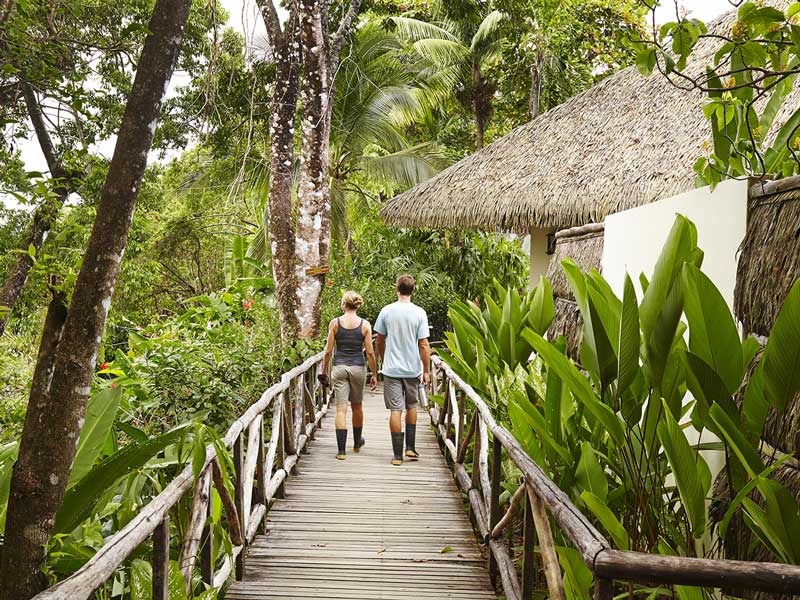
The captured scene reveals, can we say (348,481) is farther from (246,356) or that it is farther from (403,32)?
(403,32)

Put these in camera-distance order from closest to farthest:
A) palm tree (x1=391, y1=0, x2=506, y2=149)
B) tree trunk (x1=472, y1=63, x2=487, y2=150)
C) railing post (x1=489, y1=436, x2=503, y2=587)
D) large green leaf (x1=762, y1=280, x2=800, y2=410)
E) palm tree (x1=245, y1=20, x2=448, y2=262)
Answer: large green leaf (x1=762, y1=280, x2=800, y2=410)
railing post (x1=489, y1=436, x2=503, y2=587)
palm tree (x1=245, y1=20, x2=448, y2=262)
palm tree (x1=391, y1=0, x2=506, y2=149)
tree trunk (x1=472, y1=63, x2=487, y2=150)

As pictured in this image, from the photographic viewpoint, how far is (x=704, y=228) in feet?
10.1

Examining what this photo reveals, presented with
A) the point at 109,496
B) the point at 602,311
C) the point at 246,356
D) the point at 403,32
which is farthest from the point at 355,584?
the point at 403,32

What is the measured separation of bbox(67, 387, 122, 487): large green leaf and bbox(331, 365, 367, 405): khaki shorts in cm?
280

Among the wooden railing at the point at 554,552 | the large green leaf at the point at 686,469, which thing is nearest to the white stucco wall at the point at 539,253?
the wooden railing at the point at 554,552

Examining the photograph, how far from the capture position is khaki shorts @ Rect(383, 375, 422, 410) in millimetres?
5570

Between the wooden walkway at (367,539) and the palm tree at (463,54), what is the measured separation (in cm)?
→ 1009

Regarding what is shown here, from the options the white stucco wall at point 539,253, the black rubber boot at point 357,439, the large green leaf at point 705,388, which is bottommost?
the black rubber boot at point 357,439


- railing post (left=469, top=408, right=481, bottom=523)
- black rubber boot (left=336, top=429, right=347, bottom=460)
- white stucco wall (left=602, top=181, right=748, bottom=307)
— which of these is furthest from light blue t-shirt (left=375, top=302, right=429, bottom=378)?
white stucco wall (left=602, top=181, right=748, bottom=307)

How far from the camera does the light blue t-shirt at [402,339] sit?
5527mm

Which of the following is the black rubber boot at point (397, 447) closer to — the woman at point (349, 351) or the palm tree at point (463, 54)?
the woman at point (349, 351)

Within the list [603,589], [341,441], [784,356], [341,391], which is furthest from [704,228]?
[341,441]

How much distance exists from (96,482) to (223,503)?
0.92 meters

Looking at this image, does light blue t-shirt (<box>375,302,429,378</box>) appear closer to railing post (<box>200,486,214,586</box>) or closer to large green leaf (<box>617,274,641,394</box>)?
railing post (<box>200,486,214,586</box>)
